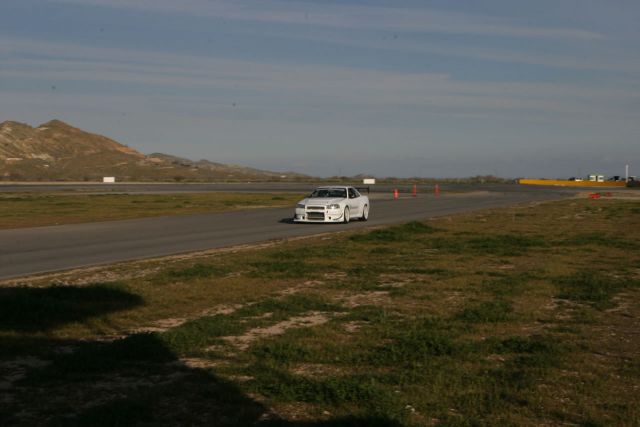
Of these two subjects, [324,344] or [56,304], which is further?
[56,304]

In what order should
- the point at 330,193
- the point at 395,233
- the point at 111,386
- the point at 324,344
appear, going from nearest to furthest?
the point at 111,386 < the point at 324,344 < the point at 395,233 < the point at 330,193

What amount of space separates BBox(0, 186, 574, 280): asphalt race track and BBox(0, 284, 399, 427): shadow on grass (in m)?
6.77

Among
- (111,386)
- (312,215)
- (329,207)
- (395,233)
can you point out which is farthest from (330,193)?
(111,386)

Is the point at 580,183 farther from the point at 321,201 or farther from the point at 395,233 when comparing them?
the point at 395,233

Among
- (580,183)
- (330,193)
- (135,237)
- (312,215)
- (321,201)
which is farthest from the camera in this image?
(580,183)

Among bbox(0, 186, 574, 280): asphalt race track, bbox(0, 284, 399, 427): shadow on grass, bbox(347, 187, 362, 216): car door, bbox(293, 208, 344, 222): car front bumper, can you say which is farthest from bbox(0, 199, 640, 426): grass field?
bbox(347, 187, 362, 216): car door

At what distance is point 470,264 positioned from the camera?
1681cm

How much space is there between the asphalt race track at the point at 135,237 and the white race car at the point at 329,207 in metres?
0.39

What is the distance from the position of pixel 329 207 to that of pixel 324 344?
21.8 metres

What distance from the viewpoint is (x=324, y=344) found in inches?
343

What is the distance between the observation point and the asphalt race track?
17.6 metres

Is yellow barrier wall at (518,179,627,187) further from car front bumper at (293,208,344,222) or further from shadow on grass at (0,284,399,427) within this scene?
shadow on grass at (0,284,399,427)

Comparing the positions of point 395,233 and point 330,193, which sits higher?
point 330,193

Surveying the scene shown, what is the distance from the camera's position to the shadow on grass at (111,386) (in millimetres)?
5977
